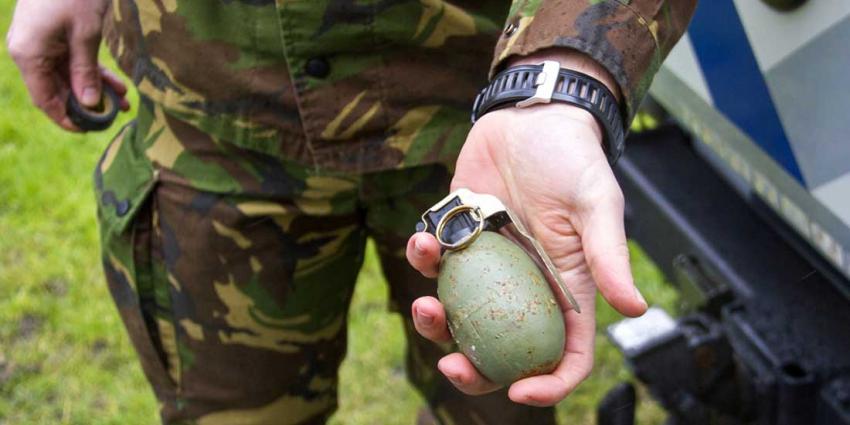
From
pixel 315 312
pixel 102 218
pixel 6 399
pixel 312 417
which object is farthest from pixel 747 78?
pixel 6 399

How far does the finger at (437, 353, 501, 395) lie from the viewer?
1.28m

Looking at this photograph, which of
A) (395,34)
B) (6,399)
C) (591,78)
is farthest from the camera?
(6,399)

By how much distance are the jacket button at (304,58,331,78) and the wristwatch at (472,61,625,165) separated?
0.40 meters

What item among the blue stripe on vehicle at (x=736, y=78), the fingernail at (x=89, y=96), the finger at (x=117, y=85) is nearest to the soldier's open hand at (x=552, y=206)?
the blue stripe on vehicle at (x=736, y=78)

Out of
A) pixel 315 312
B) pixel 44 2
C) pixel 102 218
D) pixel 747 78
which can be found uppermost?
pixel 44 2

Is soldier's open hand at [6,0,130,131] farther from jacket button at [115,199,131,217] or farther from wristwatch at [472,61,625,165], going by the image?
wristwatch at [472,61,625,165]

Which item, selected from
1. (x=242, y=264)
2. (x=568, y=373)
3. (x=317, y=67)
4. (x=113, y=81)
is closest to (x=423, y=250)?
(x=568, y=373)

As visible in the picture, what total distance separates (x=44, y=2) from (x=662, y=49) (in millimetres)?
1131

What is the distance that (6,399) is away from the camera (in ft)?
10.2

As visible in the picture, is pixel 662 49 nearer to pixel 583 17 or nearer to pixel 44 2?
pixel 583 17

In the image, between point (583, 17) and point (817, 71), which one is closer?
point (583, 17)

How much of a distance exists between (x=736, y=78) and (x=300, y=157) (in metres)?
0.84

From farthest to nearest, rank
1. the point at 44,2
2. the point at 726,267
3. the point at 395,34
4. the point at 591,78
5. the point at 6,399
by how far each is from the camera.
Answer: the point at 6,399, the point at 726,267, the point at 44,2, the point at 395,34, the point at 591,78

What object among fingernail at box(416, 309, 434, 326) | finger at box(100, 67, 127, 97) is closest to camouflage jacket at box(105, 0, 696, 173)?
finger at box(100, 67, 127, 97)
